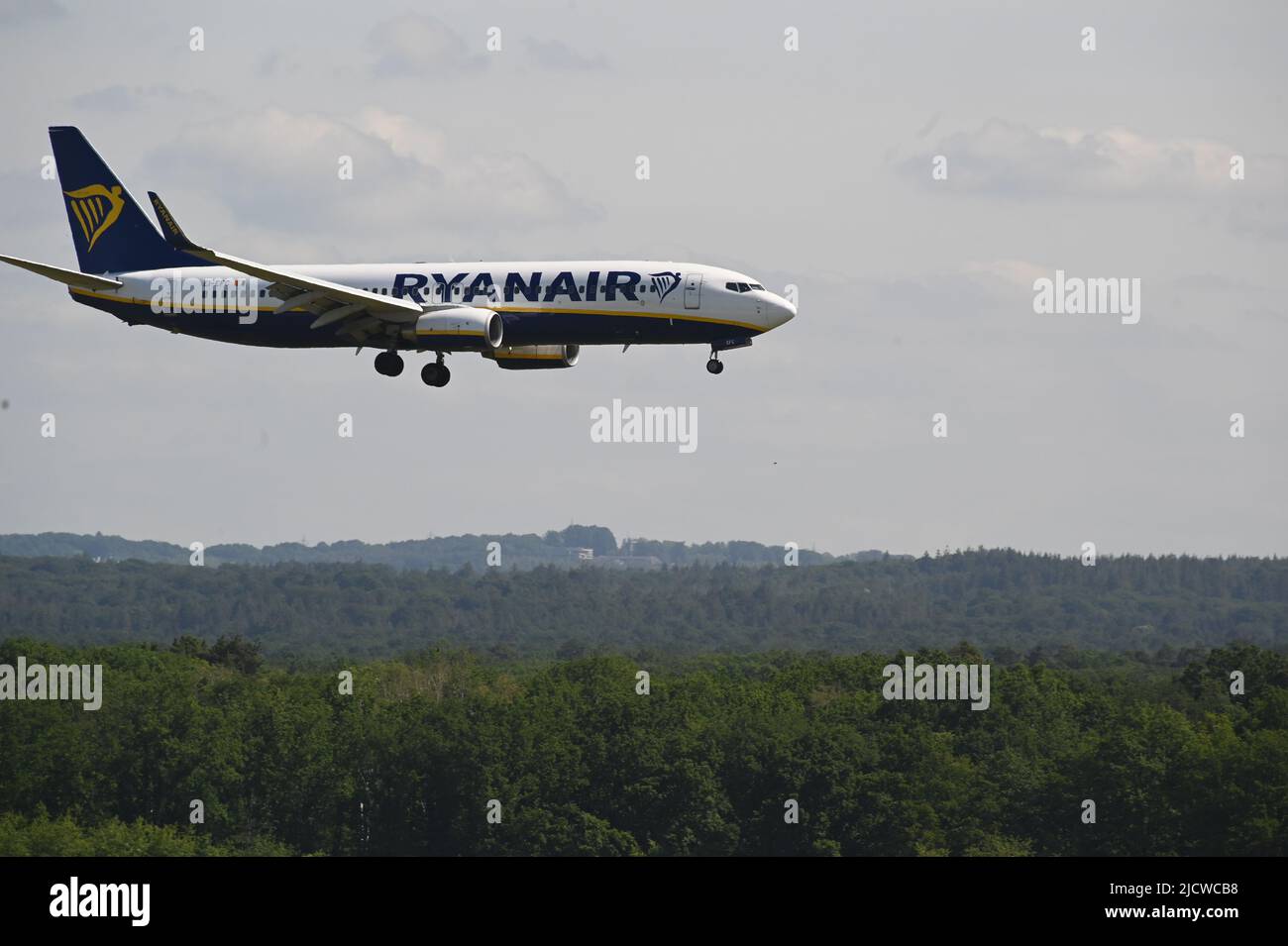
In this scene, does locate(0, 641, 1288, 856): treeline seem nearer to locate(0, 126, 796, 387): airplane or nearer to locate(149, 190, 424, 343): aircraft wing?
locate(0, 126, 796, 387): airplane

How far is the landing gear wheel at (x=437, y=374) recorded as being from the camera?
6875 cm

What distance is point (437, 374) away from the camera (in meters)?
68.9

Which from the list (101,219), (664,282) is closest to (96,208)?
(101,219)

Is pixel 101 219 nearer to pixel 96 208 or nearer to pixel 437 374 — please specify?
pixel 96 208

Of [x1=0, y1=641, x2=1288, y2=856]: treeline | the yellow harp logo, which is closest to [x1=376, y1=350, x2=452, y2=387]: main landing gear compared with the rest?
the yellow harp logo

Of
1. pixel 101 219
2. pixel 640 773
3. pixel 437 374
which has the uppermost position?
pixel 101 219

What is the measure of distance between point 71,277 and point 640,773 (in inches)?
2584

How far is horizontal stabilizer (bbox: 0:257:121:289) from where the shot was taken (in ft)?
228

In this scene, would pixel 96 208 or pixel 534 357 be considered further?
pixel 96 208

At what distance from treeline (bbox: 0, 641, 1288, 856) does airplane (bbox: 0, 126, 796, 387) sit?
49.6 meters

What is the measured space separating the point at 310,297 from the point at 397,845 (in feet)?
225
